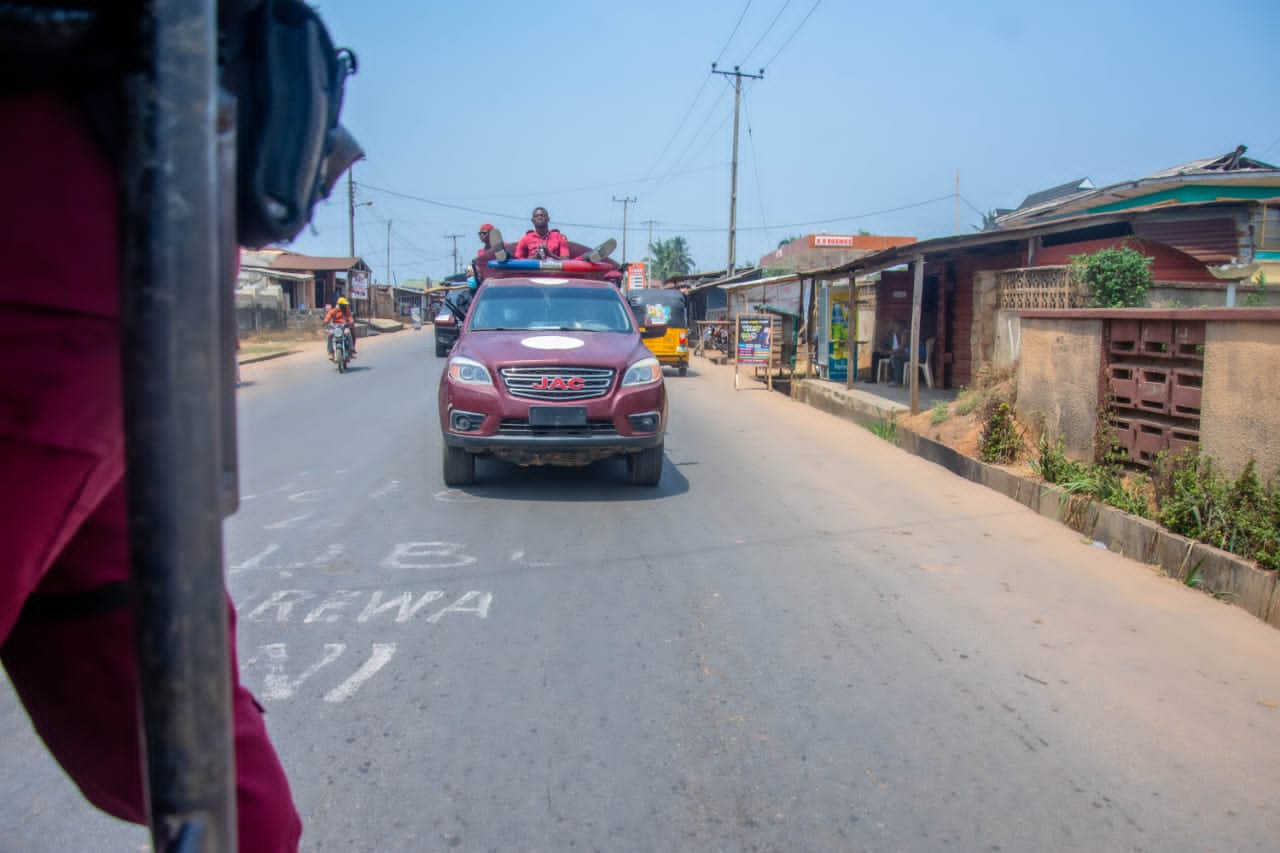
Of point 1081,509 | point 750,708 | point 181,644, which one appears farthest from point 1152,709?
point 181,644

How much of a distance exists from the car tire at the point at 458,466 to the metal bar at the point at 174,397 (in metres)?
6.90

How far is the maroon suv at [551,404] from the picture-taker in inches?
291

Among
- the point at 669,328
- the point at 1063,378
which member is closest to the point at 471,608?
the point at 1063,378

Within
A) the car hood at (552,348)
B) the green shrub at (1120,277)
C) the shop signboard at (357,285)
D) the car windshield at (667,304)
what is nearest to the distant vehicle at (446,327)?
the car hood at (552,348)

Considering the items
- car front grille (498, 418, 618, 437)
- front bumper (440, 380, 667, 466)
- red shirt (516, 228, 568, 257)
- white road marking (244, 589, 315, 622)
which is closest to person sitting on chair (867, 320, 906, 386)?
red shirt (516, 228, 568, 257)

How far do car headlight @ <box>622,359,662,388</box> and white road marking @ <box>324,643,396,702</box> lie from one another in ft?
12.2

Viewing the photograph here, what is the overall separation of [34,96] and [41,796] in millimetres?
2683

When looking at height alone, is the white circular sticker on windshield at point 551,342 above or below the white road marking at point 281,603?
above

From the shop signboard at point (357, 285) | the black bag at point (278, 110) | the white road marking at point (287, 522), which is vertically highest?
the shop signboard at point (357, 285)

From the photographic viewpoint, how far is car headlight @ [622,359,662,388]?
25.1 ft

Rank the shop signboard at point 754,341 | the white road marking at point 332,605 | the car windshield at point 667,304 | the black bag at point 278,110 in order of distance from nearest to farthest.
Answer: the black bag at point 278,110
the white road marking at point 332,605
the shop signboard at point 754,341
the car windshield at point 667,304

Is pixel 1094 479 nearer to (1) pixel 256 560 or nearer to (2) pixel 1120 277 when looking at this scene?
(2) pixel 1120 277

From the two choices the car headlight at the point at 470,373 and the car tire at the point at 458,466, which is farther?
A: the car tire at the point at 458,466

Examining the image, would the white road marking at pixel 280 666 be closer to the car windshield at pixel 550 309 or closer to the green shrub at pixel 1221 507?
the car windshield at pixel 550 309
